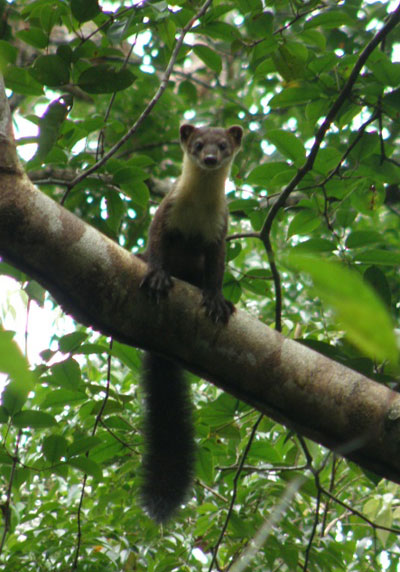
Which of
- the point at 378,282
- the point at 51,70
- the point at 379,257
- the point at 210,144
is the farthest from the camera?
the point at 210,144

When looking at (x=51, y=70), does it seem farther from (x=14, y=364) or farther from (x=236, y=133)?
(x=236, y=133)

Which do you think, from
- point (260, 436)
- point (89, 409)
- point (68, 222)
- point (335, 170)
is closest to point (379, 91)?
point (335, 170)

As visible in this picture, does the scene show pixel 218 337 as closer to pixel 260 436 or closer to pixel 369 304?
pixel 260 436

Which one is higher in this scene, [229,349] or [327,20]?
[327,20]

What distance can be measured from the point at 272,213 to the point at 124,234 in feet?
9.46

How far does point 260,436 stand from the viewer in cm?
411

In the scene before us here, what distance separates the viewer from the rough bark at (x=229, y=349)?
2297 mm

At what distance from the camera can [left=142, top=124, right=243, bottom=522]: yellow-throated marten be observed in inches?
114

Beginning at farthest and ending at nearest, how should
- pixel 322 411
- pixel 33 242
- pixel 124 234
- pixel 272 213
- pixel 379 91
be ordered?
pixel 124 234 < pixel 272 213 < pixel 379 91 < pixel 322 411 < pixel 33 242

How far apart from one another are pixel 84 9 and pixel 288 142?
41.1 inches

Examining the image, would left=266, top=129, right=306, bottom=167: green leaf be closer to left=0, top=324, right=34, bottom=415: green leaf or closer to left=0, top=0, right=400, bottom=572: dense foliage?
left=0, top=0, right=400, bottom=572: dense foliage

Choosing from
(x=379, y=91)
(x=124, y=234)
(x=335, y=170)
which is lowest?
(x=335, y=170)

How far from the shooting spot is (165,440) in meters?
3.15

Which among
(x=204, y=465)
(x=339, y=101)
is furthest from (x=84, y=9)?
(x=204, y=465)
